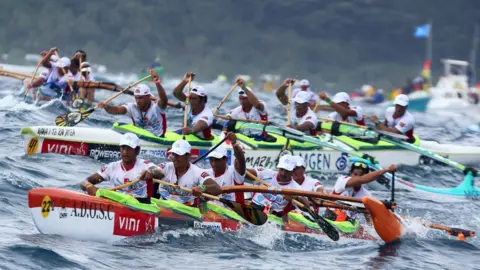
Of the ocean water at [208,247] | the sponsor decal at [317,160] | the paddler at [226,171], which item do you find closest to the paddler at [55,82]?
the ocean water at [208,247]

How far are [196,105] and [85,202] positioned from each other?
266 inches

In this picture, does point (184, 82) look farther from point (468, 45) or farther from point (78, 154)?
point (468, 45)

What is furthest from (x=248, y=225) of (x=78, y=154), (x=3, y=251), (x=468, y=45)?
(x=468, y=45)

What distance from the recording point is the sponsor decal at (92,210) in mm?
12633

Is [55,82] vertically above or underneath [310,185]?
above

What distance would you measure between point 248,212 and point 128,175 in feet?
Result: 5.87

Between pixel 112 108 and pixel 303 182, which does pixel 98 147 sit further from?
pixel 303 182

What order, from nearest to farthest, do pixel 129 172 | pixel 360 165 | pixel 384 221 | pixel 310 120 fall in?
pixel 129 172 < pixel 384 221 < pixel 360 165 < pixel 310 120

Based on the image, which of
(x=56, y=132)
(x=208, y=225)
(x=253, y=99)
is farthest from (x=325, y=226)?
(x=56, y=132)

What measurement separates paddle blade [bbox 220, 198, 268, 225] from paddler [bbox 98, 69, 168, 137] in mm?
5398

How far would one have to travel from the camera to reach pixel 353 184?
14688mm

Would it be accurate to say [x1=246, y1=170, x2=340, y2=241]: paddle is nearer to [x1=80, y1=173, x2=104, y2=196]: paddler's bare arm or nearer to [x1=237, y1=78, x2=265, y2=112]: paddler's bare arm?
[x1=80, y1=173, x2=104, y2=196]: paddler's bare arm

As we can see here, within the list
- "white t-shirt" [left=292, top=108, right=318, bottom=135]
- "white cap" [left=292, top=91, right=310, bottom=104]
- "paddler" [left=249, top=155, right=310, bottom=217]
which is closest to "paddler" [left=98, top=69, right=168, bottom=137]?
"white cap" [left=292, top=91, right=310, bottom=104]

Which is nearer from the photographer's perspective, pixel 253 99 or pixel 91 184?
pixel 91 184
